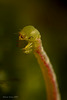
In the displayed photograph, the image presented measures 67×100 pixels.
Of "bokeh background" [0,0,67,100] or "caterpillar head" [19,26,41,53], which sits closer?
"caterpillar head" [19,26,41,53]

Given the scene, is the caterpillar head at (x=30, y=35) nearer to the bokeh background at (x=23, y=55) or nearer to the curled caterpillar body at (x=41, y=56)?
the curled caterpillar body at (x=41, y=56)

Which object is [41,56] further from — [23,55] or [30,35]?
[23,55]

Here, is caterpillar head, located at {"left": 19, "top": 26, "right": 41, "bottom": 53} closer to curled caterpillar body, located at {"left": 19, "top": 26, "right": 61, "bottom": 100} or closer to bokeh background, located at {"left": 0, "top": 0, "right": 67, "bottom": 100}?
curled caterpillar body, located at {"left": 19, "top": 26, "right": 61, "bottom": 100}

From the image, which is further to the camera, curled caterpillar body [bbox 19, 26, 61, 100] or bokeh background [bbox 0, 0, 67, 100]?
bokeh background [bbox 0, 0, 67, 100]

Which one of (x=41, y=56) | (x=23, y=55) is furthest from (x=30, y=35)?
(x=23, y=55)

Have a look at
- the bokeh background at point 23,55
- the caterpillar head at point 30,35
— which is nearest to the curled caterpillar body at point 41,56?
the caterpillar head at point 30,35

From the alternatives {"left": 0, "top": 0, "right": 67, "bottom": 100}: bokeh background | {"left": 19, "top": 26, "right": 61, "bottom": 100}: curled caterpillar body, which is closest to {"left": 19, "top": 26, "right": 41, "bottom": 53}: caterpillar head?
{"left": 19, "top": 26, "right": 61, "bottom": 100}: curled caterpillar body

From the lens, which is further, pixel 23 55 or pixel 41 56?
pixel 23 55

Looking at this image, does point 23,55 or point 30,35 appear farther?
point 23,55
